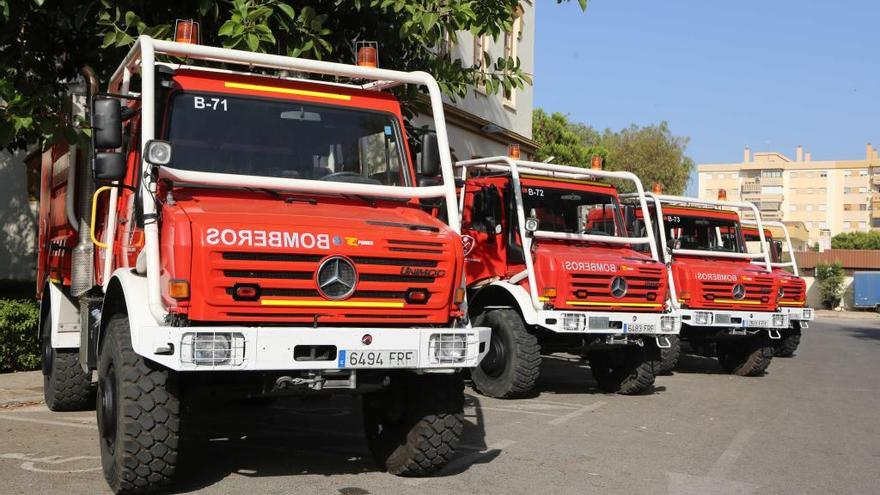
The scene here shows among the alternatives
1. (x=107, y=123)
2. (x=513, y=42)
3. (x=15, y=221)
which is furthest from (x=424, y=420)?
(x=513, y=42)

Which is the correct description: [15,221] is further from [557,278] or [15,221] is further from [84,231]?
[557,278]

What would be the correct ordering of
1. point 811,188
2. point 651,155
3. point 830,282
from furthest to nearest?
point 811,188 → point 830,282 → point 651,155

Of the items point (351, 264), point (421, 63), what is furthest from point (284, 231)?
point (421, 63)

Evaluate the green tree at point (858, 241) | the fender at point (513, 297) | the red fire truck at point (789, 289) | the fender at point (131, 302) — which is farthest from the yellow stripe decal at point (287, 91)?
the green tree at point (858, 241)

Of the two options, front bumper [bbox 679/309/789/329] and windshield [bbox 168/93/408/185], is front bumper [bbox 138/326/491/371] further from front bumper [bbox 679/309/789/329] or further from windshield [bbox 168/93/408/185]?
front bumper [bbox 679/309/789/329]

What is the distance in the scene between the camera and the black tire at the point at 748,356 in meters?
13.9

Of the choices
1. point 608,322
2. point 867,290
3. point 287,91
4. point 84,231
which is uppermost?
point 287,91

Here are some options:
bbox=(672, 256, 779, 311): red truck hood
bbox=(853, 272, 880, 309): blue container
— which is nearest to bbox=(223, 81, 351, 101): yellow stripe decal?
bbox=(672, 256, 779, 311): red truck hood

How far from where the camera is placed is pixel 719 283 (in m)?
13.2

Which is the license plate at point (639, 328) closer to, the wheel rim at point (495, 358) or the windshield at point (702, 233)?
the wheel rim at point (495, 358)

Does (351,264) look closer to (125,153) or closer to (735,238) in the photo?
(125,153)

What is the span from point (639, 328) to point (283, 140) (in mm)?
5513

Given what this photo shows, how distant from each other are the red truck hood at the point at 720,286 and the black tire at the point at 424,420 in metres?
7.56

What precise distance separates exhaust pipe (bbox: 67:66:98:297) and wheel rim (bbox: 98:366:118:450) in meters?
1.77
